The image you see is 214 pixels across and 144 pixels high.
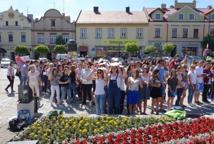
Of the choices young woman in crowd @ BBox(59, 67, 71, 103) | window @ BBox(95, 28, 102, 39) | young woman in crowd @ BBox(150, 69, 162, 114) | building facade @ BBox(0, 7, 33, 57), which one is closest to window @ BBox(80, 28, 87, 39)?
window @ BBox(95, 28, 102, 39)

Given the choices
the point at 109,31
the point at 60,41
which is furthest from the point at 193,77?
the point at 60,41

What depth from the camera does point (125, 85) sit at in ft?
42.9

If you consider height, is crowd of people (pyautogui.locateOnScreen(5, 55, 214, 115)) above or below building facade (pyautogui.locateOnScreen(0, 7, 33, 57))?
below

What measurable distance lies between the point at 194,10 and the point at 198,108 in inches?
1682

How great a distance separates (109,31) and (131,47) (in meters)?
6.17

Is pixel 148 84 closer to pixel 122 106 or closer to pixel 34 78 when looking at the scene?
pixel 122 106

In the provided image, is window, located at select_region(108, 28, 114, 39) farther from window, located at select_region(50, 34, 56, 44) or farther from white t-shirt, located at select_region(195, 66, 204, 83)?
white t-shirt, located at select_region(195, 66, 204, 83)

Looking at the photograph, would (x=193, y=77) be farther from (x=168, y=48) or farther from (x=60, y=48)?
(x=60, y=48)

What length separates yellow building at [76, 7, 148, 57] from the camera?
54.8 meters

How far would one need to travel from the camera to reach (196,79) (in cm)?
1553

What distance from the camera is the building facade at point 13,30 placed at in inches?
2319

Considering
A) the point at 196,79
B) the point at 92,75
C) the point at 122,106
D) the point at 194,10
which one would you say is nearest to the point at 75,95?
the point at 92,75

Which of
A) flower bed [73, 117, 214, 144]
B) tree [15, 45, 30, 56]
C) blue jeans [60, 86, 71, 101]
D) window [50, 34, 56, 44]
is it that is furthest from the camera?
window [50, 34, 56, 44]

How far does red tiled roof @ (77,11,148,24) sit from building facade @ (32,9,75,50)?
294 cm
